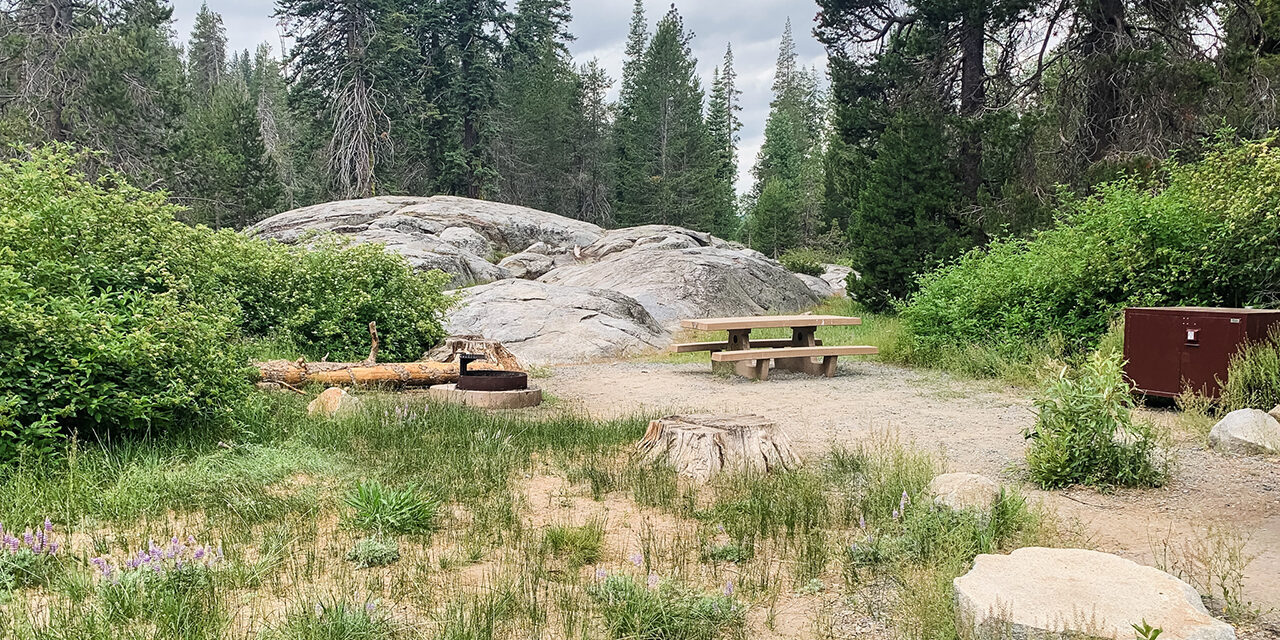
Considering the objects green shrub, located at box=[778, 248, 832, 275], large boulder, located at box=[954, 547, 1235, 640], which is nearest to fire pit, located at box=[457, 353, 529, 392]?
large boulder, located at box=[954, 547, 1235, 640]

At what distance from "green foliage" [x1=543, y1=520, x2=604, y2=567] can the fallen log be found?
5.21 metres

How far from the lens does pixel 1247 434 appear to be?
595 centimetres

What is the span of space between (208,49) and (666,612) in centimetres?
7016

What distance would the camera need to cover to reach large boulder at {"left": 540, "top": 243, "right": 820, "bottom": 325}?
17812mm

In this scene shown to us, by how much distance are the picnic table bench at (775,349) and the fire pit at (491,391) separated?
299cm

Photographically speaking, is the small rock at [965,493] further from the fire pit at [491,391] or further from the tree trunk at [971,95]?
the tree trunk at [971,95]

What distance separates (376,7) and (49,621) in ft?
112

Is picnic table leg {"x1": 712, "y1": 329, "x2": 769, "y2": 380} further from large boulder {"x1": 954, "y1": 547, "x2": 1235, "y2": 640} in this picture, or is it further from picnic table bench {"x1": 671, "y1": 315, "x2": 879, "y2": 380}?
large boulder {"x1": 954, "y1": 547, "x2": 1235, "y2": 640}

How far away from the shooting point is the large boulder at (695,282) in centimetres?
1781

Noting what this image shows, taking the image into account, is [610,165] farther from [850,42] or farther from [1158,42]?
[1158,42]

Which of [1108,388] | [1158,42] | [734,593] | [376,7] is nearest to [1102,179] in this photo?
[1158,42]

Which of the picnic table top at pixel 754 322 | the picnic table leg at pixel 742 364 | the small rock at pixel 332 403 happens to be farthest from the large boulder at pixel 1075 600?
the picnic table leg at pixel 742 364

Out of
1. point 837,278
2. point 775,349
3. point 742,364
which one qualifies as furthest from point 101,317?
point 837,278

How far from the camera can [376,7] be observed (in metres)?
32.9
